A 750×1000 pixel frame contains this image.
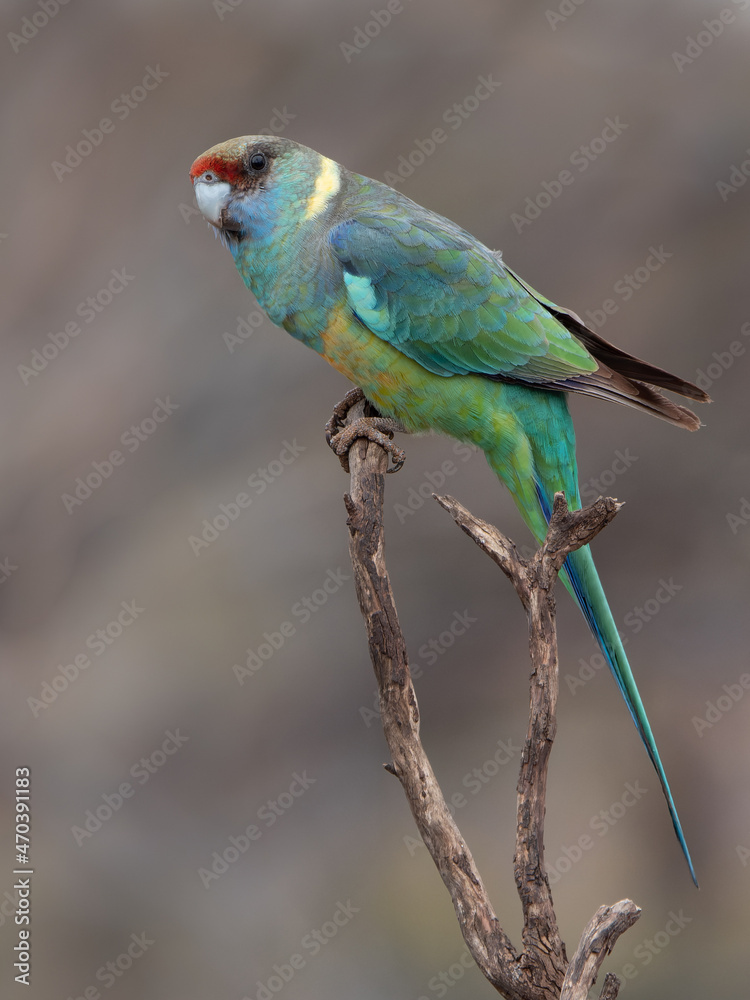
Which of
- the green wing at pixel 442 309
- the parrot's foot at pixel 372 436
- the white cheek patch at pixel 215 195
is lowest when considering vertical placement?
the parrot's foot at pixel 372 436

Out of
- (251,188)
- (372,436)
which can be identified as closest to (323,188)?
Result: (251,188)

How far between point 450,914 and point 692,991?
1.16m

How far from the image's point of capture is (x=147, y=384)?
512 centimetres

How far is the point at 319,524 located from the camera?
192 inches

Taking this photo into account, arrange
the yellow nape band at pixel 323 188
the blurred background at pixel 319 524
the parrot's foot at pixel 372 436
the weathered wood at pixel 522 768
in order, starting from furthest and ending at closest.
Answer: the blurred background at pixel 319 524 → the yellow nape band at pixel 323 188 → the parrot's foot at pixel 372 436 → the weathered wood at pixel 522 768

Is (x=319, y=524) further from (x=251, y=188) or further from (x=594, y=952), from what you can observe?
(x=594, y=952)

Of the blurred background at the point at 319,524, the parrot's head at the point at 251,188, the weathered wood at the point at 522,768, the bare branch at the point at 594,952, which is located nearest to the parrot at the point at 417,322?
the parrot's head at the point at 251,188

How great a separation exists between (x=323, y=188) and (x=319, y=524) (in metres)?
2.26

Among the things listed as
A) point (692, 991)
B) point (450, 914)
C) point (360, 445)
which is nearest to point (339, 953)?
point (450, 914)

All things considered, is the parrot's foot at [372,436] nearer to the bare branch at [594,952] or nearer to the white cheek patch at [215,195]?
the white cheek patch at [215,195]

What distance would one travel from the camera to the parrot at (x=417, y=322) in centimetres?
276

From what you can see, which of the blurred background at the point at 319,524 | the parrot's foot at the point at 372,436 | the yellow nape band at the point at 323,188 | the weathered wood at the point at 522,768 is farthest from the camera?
the blurred background at the point at 319,524

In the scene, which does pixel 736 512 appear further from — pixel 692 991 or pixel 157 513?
pixel 157 513

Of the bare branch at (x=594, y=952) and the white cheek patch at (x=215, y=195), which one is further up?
the white cheek patch at (x=215, y=195)
